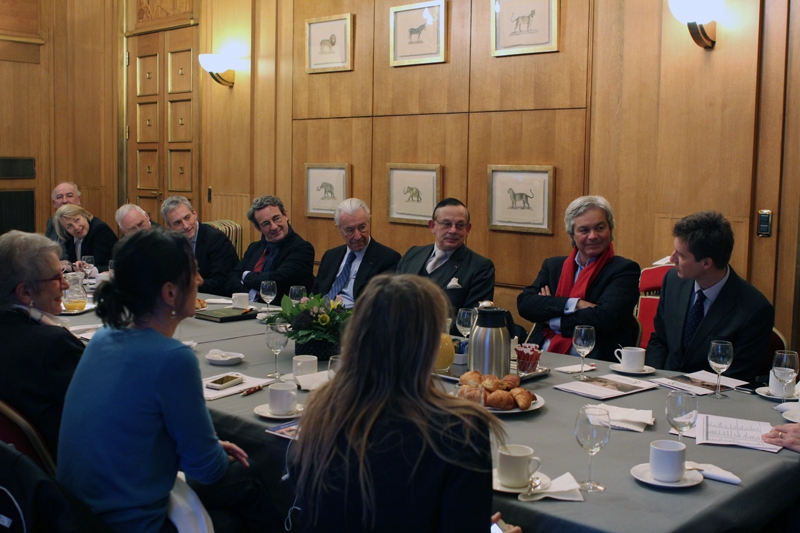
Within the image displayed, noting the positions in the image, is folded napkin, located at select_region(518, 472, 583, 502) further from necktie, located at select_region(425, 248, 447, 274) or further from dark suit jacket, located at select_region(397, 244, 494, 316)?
necktie, located at select_region(425, 248, 447, 274)

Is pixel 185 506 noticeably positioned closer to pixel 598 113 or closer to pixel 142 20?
pixel 598 113

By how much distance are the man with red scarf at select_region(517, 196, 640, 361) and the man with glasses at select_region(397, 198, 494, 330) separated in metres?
0.30

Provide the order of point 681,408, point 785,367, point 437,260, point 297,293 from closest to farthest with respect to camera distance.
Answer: point 681,408, point 785,367, point 297,293, point 437,260

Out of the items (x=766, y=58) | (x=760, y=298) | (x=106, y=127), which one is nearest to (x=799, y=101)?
(x=766, y=58)

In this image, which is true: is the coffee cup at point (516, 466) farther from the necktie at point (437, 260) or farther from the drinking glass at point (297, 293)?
the necktie at point (437, 260)

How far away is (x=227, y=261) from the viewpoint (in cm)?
587

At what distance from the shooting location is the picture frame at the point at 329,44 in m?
7.07

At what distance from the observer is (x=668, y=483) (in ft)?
6.48

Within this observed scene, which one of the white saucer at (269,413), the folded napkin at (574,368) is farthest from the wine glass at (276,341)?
the folded napkin at (574,368)

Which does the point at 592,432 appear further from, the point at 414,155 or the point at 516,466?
the point at 414,155

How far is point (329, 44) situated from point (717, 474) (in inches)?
234

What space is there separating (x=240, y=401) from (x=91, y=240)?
14.3ft

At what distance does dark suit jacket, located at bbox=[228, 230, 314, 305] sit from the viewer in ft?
17.7

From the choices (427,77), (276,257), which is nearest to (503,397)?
(276,257)
